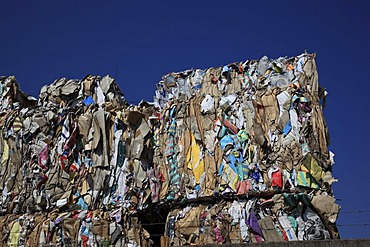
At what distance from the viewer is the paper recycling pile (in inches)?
502

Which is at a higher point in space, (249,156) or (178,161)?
(178,161)

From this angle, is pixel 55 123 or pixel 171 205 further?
pixel 55 123

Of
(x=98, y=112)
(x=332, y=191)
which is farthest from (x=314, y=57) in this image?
(x=98, y=112)

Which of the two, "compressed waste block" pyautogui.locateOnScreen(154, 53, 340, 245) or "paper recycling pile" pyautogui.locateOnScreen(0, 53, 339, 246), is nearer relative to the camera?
"compressed waste block" pyautogui.locateOnScreen(154, 53, 340, 245)

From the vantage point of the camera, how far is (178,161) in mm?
13961

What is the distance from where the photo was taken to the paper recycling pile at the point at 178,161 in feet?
41.8

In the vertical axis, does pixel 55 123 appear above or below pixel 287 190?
above

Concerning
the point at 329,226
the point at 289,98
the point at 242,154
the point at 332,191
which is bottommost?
the point at 329,226

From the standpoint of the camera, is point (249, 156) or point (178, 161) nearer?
point (249, 156)

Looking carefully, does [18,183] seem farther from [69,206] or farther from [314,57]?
[314,57]

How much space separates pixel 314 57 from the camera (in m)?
13.8

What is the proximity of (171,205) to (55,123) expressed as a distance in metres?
4.57

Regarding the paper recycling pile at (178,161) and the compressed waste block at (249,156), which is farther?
the paper recycling pile at (178,161)

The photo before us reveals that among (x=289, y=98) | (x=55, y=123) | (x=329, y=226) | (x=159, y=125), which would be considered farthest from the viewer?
(x=55, y=123)
